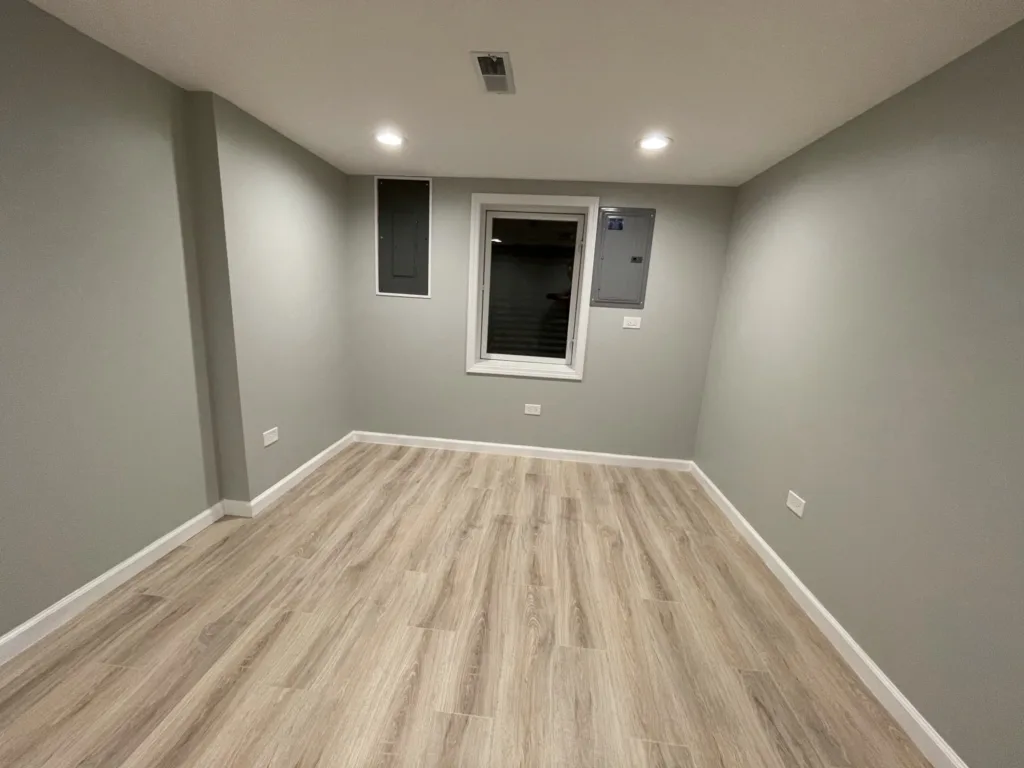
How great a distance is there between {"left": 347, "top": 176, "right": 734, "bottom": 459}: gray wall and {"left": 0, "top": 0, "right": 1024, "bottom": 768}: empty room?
1.05ft

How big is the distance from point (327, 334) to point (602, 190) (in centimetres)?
242

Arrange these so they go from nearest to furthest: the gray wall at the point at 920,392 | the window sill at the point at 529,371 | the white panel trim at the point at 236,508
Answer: the gray wall at the point at 920,392, the white panel trim at the point at 236,508, the window sill at the point at 529,371

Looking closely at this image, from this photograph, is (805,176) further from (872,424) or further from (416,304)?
(416,304)

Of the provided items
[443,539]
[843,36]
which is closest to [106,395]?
[443,539]

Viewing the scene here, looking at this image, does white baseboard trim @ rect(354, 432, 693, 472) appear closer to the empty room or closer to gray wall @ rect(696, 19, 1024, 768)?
the empty room

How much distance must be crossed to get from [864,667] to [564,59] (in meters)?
2.61

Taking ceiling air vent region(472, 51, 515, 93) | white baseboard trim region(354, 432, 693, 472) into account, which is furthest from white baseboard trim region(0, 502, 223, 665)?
ceiling air vent region(472, 51, 515, 93)

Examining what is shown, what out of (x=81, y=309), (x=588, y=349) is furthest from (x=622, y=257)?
(x=81, y=309)

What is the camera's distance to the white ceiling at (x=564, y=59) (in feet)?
4.08

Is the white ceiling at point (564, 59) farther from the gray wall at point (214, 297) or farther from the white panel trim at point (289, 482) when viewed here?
the white panel trim at point (289, 482)

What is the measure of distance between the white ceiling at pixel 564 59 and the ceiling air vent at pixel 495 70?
4cm

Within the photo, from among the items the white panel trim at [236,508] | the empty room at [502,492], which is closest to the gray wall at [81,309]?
the empty room at [502,492]

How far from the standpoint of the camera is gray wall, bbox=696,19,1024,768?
1171 millimetres

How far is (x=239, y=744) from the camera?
122 centimetres
